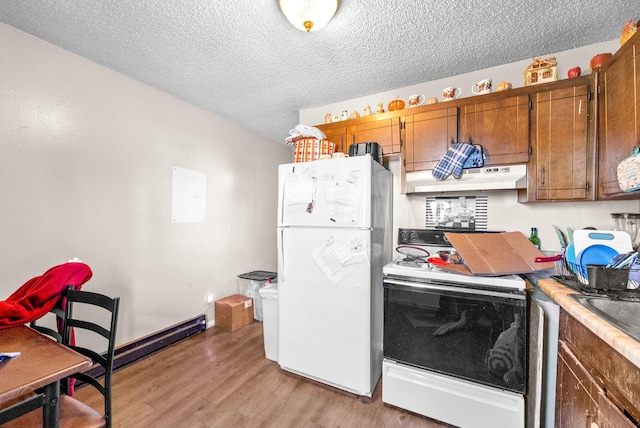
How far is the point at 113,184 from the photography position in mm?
2207

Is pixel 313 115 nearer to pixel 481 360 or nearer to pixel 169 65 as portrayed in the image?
pixel 169 65

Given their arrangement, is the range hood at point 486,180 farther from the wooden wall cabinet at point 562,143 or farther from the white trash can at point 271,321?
the white trash can at point 271,321

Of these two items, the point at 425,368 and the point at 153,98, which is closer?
the point at 425,368

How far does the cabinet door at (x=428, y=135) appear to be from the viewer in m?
2.07

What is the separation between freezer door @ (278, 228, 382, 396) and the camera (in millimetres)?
1813

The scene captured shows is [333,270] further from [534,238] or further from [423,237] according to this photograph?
[534,238]

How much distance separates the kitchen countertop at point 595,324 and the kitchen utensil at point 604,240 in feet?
0.76

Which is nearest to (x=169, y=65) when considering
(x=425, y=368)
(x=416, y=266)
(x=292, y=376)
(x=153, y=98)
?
(x=153, y=98)

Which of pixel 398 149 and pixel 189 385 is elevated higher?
pixel 398 149

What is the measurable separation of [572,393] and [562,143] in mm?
1512

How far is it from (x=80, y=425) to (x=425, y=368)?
1.72m

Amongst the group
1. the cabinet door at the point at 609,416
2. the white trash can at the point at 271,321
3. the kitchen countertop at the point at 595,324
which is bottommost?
the white trash can at the point at 271,321

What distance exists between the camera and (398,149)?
226cm

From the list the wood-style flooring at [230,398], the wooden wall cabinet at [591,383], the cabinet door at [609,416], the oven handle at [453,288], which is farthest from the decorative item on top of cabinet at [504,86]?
the wood-style flooring at [230,398]
